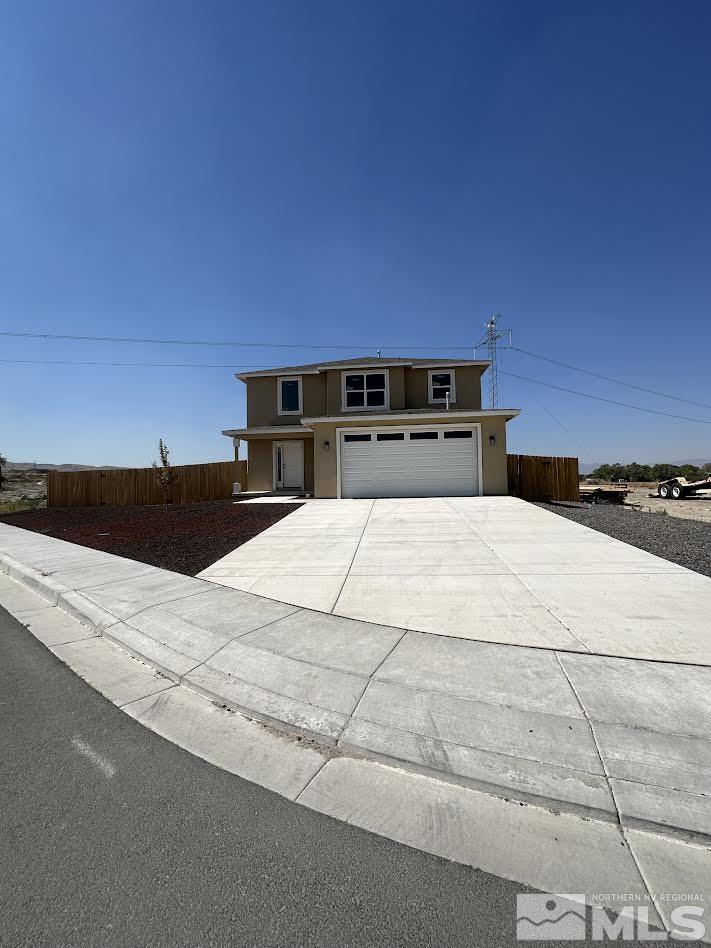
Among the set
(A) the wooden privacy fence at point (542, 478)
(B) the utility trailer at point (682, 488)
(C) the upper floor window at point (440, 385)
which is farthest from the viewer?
(B) the utility trailer at point (682, 488)

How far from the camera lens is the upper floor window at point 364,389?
19391 millimetres

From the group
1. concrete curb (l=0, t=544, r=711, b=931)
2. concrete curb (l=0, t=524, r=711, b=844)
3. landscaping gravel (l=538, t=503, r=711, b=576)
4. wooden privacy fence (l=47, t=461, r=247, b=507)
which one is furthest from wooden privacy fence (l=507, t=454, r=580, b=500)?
concrete curb (l=0, t=544, r=711, b=931)

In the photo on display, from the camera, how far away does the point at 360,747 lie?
2797mm

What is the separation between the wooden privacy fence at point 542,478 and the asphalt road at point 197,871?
1661 cm

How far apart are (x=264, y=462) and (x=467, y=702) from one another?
1829 cm

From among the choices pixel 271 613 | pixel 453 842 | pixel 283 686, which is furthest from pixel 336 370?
pixel 453 842

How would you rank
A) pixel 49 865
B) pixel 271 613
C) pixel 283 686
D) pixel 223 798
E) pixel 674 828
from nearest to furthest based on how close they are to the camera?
pixel 49 865 → pixel 674 828 → pixel 223 798 → pixel 283 686 → pixel 271 613

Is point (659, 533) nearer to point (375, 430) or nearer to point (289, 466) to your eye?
point (375, 430)

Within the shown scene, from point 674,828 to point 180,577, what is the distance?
20.3 ft

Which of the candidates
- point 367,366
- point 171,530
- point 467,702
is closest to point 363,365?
point 367,366

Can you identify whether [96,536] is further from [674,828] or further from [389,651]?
[674,828]

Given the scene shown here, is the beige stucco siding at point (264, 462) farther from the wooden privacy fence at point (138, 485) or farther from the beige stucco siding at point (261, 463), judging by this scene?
the wooden privacy fence at point (138, 485)

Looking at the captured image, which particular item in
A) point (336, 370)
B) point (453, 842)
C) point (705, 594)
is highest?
point (336, 370)

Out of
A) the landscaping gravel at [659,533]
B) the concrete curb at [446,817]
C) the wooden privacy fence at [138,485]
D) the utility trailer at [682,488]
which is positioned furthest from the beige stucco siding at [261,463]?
the utility trailer at [682,488]
